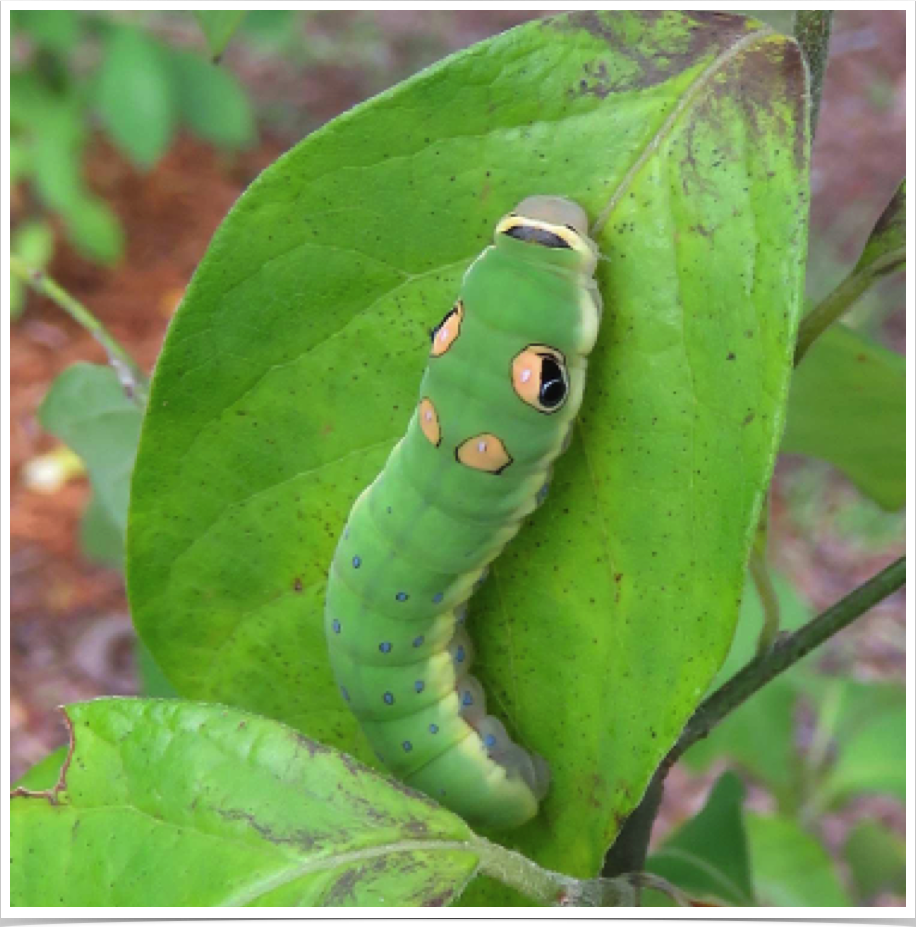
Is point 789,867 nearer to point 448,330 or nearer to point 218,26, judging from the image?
point 448,330

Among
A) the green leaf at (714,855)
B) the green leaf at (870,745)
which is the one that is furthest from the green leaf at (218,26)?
the green leaf at (870,745)

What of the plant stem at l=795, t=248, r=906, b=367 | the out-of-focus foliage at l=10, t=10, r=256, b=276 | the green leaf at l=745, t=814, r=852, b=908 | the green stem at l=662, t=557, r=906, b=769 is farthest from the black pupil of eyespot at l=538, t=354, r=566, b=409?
the out-of-focus foliage at l=10, t=10, r=256, b=276

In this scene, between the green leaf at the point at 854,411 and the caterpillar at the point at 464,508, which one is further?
the green leaf at the point at 854,411

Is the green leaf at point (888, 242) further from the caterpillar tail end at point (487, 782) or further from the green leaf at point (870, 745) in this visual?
the green leaf at point (870, 745)

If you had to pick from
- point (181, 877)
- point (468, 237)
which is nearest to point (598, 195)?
point (468, 237)

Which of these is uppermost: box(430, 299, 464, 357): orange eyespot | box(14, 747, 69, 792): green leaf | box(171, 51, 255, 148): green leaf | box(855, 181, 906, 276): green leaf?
box(171, 51, 255, 148): green leaf

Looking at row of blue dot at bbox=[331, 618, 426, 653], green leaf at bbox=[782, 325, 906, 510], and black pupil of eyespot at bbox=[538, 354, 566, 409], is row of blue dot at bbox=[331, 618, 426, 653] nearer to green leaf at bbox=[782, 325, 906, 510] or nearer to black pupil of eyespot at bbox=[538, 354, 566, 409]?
black pupil of eyespot at bbox=[538, 354, 566, 409]
